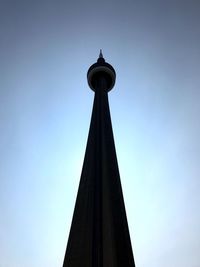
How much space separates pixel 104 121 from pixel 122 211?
→ 15951 mm

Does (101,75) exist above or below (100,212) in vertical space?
above

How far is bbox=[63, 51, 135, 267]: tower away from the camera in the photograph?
3625cm

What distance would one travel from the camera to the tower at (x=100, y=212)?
119 feet

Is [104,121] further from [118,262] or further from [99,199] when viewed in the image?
[118,262]

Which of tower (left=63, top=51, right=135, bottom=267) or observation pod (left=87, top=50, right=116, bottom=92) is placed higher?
observation pod (left=87, top=50, right=116, bottom=92)

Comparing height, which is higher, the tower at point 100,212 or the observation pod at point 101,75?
the observation pod at point 101,75

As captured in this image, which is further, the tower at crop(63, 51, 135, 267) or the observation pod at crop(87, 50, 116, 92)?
the observation pod at crop(87, 50, 116, 92)

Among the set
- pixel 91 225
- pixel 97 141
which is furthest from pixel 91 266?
pixel 97 141

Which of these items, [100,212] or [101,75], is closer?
[100,212]

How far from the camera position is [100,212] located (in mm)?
40875

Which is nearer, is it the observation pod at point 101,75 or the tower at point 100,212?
the tower at point 100,212

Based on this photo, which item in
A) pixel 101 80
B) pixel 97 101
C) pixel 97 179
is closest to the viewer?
pixel 97 179

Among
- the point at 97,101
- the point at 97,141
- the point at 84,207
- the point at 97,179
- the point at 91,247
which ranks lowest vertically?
the point at 91,247

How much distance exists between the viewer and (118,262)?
35938 millimetres
